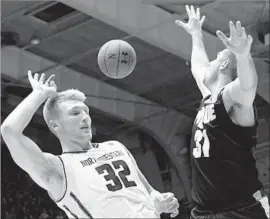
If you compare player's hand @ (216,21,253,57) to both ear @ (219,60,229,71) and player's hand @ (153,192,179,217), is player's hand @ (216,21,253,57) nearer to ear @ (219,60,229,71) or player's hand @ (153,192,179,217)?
ear @ (219,60,229,71)

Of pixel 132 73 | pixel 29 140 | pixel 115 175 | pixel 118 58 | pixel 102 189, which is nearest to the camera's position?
pixel 29 140

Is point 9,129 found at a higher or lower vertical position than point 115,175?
higher

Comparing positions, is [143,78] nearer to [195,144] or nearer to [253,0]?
[253,0]

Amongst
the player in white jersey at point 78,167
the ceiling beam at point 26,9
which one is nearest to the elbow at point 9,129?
the player in white jersey at point 78,167

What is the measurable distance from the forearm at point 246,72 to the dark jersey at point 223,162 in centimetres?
39

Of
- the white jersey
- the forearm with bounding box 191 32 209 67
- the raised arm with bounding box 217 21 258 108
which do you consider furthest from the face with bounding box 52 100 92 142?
the forearm with bounding box 191 32 209 67

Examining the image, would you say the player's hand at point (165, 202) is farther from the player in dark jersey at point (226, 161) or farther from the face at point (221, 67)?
the face at point (221, 67)

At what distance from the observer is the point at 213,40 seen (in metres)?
12.7

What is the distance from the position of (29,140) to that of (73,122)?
1.50 feet

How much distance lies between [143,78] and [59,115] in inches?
379


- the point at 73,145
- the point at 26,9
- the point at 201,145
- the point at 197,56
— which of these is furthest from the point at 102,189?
the point at 26,9

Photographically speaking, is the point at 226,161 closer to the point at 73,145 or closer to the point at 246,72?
the point at 246,72

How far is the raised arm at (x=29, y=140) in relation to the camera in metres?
4.28

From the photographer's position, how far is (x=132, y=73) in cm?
1432
